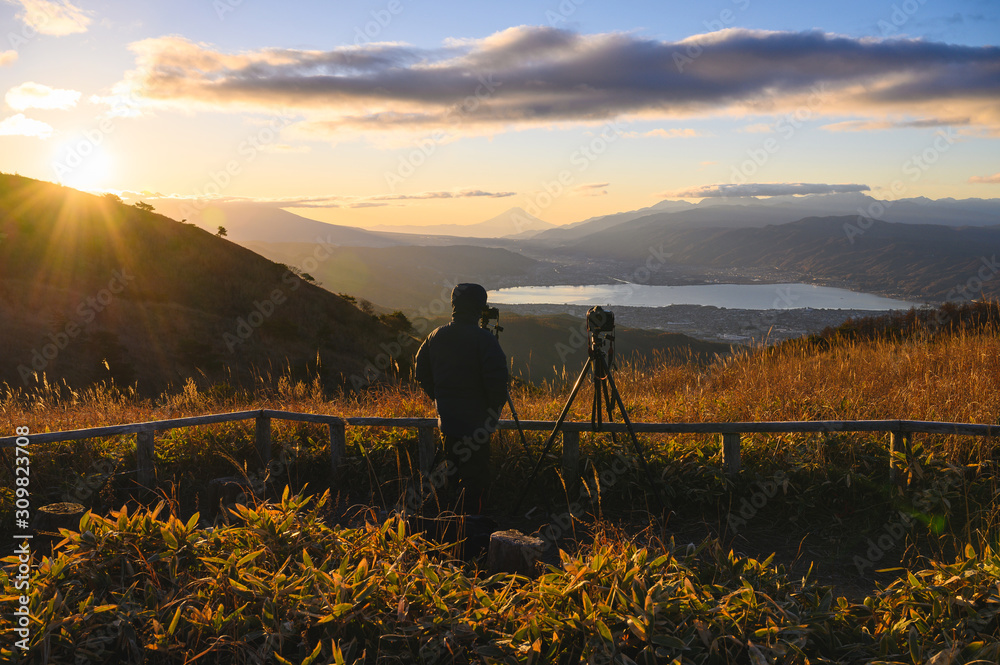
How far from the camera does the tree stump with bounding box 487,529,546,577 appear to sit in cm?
339

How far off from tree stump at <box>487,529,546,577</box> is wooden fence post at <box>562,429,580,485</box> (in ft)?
6.43

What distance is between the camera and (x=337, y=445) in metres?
6.22

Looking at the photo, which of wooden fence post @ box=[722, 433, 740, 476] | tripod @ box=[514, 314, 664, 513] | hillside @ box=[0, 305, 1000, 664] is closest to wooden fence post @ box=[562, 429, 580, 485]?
hillside @ box=[0, 305, 1000, 664]

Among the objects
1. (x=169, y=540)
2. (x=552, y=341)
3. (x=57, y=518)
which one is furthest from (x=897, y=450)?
(x=552, y=341)

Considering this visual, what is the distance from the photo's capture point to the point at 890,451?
4.87 meters

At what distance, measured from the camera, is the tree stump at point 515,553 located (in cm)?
339

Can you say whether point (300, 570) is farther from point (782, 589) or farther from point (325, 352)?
point (325, 352)

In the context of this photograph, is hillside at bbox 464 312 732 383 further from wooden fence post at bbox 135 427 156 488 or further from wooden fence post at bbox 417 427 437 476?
wooden fence post at bbox 135 427 156 488

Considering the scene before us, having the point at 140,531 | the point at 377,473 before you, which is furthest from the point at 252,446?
the point at 140,531

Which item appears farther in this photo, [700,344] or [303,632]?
[700,344]

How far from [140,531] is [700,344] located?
69914 millimetres

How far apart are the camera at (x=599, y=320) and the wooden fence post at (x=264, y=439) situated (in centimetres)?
373

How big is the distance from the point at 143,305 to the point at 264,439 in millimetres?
30157

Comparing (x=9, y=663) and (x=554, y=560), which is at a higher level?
(x=9, y=663)
